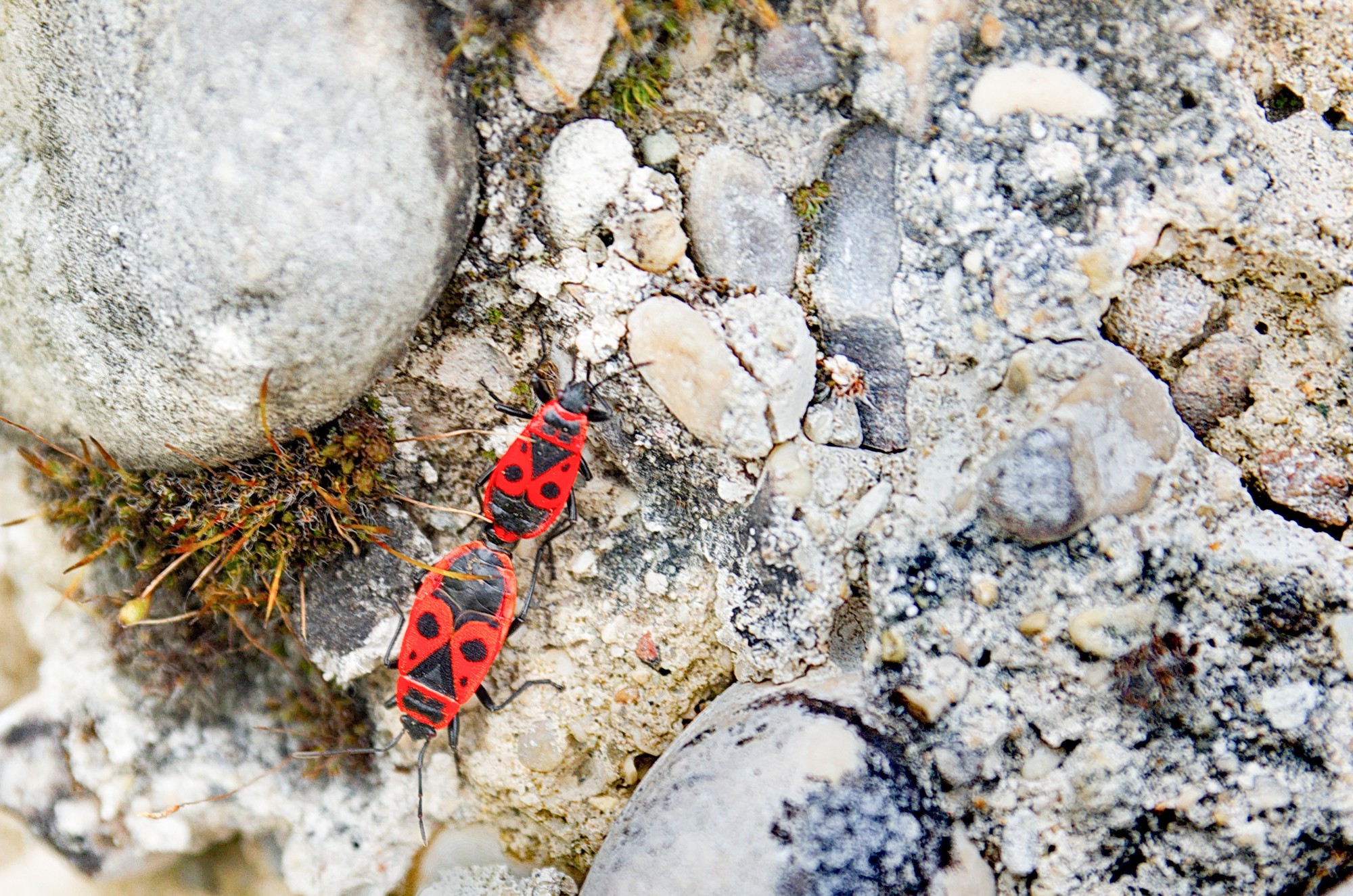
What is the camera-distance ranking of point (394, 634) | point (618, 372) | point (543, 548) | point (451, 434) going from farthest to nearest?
point (394, 634) < point (543, 548) < point (451, 434) < point (618, 372)

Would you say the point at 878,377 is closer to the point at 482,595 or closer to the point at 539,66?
the point at 539,66

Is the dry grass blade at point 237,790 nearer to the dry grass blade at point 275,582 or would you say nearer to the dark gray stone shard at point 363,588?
the dark gray stone shard at point 363,588

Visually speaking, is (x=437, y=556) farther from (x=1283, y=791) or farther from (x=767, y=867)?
(x=1283, y=791)

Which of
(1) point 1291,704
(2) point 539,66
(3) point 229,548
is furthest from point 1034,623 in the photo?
(3) point 229,548

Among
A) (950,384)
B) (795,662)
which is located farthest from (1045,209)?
(795,662)

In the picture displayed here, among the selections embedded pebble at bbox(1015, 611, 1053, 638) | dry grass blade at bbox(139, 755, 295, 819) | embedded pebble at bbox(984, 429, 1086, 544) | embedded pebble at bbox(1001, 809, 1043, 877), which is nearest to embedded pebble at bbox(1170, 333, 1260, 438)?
embedded pebble at bbox(984, 429, 1086, 544)

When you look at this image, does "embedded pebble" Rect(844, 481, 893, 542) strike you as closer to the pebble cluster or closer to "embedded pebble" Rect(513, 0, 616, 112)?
the pebble cluster
